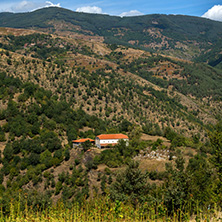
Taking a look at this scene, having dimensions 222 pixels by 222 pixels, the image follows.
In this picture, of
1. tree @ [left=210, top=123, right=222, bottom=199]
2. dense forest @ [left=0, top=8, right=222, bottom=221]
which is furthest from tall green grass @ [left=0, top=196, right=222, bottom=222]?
tree @ [left=210, top=123, right=222, bottom=199]

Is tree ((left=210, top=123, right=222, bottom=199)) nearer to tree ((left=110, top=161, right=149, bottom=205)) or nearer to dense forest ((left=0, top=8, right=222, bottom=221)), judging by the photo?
dense forest ((left=0, top=8, right=222, bottom=221))

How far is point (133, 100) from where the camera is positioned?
14312 centimetres

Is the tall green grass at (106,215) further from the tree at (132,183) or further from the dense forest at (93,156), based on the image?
the tree at (132,183)

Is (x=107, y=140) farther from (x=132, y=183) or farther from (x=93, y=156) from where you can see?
(x=132, y=183)

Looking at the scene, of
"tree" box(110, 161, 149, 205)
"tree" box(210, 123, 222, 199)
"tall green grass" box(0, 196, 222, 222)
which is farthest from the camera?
"tree" box(110, 161, 149, 205)

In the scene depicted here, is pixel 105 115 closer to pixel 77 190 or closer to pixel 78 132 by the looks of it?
pixel 78 132

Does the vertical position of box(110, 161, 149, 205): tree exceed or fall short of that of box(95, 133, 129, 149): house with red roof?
it exceeds it

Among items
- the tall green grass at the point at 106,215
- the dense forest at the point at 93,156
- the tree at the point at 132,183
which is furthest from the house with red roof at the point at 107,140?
the tall green grass at the point at 106,215

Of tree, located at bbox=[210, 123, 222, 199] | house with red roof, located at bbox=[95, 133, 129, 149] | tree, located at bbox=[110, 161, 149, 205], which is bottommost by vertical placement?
house with red roof, located at bbox=[95, 133, 129, 149]

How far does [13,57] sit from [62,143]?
251 feet

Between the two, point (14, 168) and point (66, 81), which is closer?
point (14, 168)

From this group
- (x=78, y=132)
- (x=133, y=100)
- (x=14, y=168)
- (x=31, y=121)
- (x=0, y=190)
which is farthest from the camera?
(x=133, y=100)

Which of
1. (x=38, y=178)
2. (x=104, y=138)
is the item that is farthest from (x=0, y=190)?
(x=104, y=138)

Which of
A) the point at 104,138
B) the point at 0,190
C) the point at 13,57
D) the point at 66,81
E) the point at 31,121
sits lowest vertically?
the point at 0,190
